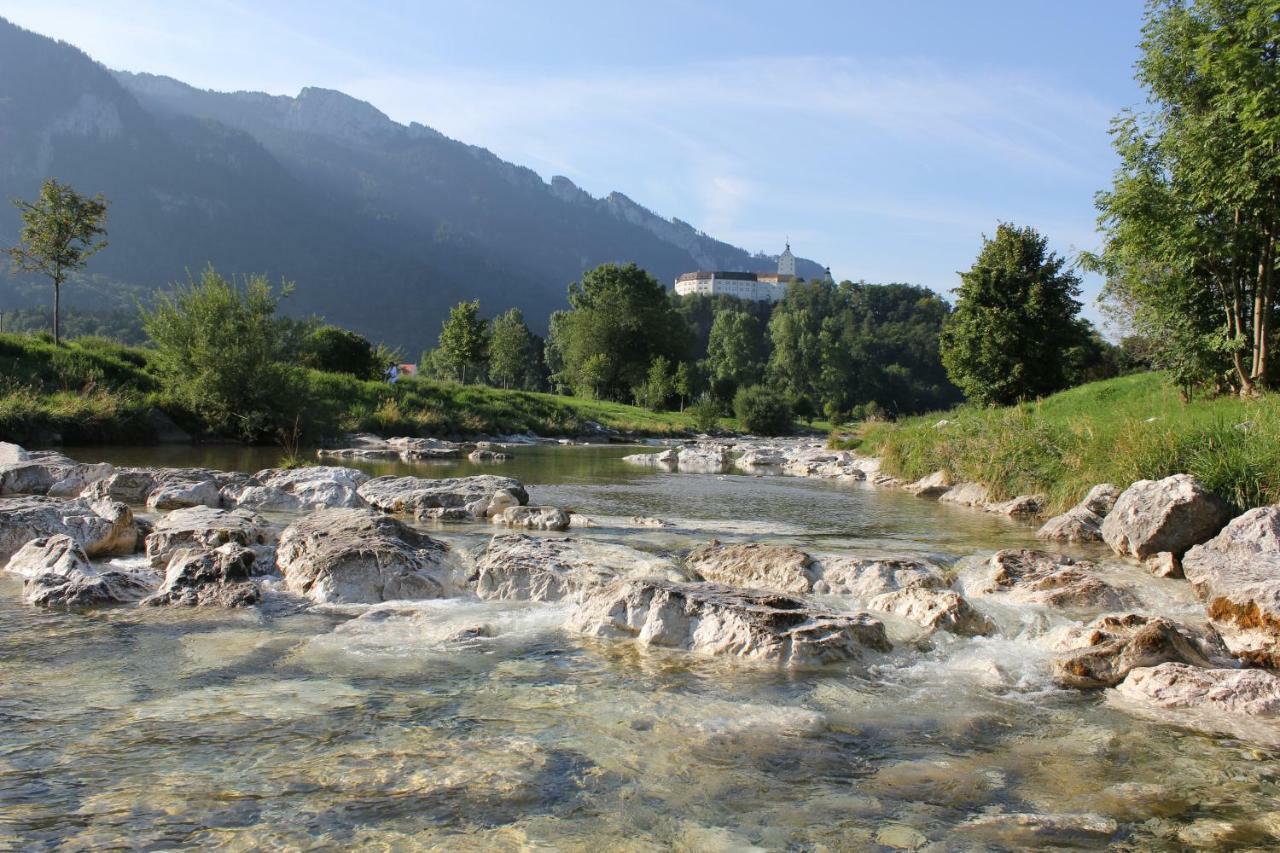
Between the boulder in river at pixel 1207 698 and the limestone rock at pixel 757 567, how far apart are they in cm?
337

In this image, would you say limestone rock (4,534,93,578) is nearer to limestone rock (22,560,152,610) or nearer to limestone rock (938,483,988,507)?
limestone rock (22,560,152,610)

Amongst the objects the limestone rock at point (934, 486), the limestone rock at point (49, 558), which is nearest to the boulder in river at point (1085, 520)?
the limestone rock at point (934, 486)

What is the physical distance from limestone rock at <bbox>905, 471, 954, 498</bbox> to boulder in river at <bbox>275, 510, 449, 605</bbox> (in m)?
13.1

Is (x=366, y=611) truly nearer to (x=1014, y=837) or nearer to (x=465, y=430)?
(x=1014, y=837)

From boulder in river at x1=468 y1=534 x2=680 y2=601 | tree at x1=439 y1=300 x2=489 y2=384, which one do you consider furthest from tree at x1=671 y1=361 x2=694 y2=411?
boulder in river at x1=468 y1=534 x2=680 y2=601

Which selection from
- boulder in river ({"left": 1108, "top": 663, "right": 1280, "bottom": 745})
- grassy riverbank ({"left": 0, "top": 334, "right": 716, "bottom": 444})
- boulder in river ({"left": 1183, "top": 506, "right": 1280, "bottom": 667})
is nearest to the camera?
boulder in river ({"left": 1108, "top": 663, "right": 1280, "bottom": 745})

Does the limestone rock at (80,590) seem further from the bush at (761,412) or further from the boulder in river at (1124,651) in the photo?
the bush at (761,412)

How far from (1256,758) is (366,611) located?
6.48 metres

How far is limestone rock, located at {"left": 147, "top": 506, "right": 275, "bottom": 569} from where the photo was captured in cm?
909

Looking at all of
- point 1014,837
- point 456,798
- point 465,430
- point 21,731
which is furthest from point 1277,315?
point 465,430

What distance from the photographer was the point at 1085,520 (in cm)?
1173

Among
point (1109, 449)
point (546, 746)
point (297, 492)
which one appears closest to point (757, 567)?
point (546, 746)

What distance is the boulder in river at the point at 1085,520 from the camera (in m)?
11.5

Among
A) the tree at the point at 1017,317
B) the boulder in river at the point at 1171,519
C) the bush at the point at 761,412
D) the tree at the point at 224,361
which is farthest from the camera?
the bush at the point at 761,412
